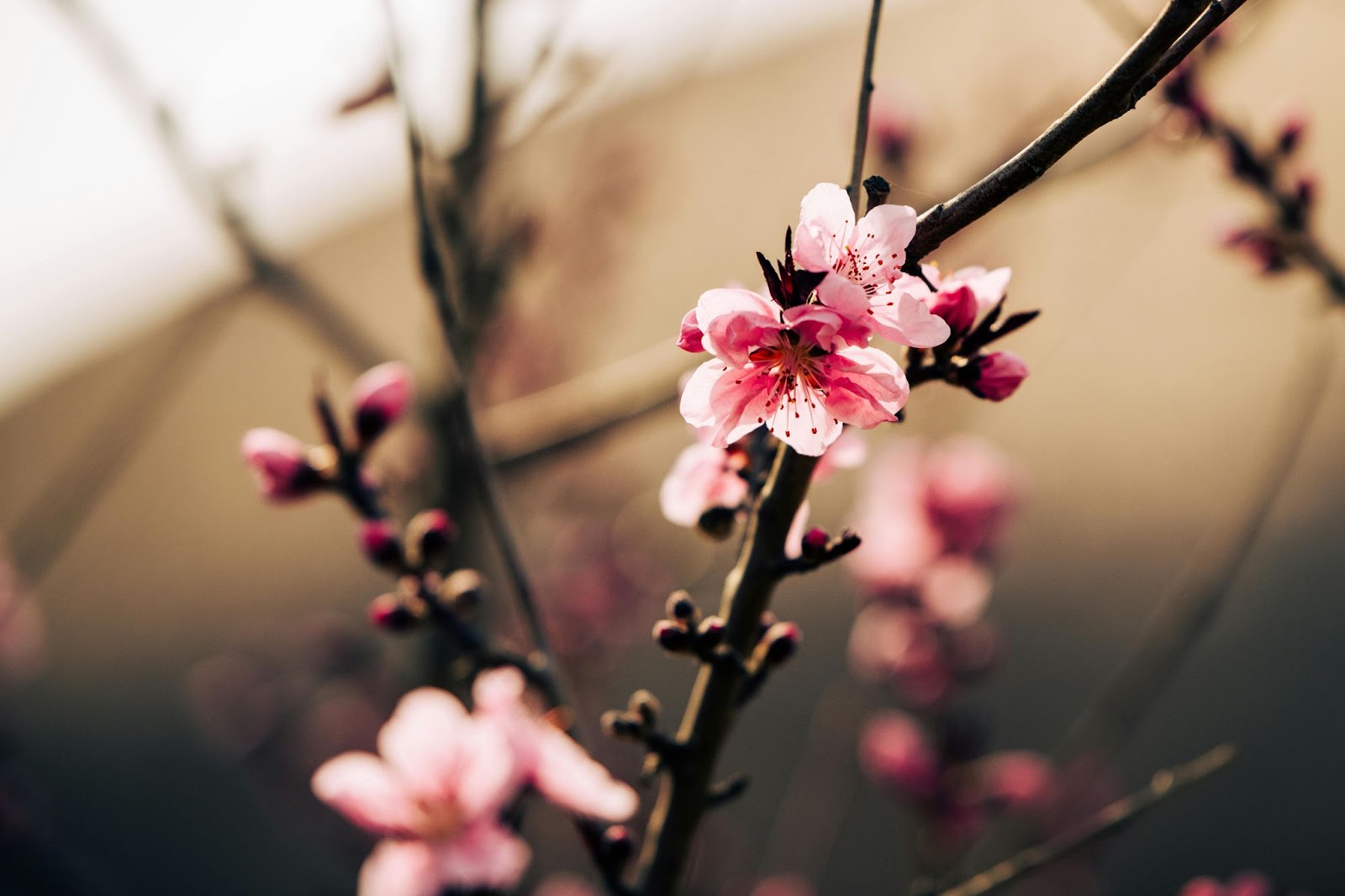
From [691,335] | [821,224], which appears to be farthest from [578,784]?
[821,224]

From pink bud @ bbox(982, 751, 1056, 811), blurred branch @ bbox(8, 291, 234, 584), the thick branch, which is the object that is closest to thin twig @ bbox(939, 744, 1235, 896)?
the thick branch

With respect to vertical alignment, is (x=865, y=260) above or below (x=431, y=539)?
below

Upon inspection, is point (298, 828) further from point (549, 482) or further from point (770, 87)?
point (770, 87)

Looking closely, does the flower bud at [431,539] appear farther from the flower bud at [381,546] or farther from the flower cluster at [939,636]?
the flower cluster at [939,636]

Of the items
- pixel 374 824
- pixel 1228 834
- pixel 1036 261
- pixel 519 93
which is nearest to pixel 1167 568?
pixel 1228 834

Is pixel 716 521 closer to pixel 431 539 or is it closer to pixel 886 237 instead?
pixel 886 237

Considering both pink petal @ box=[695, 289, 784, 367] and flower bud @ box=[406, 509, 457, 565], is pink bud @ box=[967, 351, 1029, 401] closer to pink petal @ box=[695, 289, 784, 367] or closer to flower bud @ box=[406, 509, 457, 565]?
pink petal @ box=[695, 289, 784, 367]
